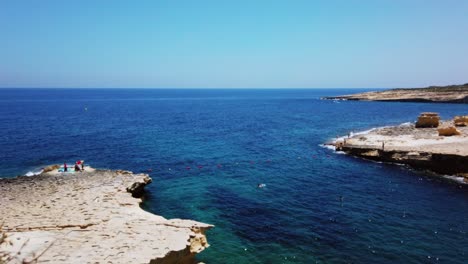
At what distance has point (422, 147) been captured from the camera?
170ft

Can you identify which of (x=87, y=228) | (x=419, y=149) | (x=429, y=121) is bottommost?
(x=87, y=228)

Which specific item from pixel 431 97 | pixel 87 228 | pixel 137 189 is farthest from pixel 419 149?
pixel 431 97

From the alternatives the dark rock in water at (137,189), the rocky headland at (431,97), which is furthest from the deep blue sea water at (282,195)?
the rocky headland at (431,97)

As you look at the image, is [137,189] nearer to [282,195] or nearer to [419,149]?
[282,195]

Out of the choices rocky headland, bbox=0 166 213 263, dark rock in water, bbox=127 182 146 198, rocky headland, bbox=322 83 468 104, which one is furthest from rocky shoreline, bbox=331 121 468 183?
rocky headland, bbox=322 83 468 104

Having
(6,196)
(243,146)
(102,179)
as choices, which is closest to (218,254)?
(102,179)

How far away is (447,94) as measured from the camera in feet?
515

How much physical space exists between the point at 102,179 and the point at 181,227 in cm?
1706

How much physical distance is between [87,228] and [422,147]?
152ft

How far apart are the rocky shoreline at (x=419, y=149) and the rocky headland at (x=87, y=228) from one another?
3525cm

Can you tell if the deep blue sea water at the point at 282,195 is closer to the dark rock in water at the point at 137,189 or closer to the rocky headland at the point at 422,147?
the dark rock in water at the point at 137,189

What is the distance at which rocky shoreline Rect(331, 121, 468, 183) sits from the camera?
4438 cm

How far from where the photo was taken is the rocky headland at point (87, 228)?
18.6 m

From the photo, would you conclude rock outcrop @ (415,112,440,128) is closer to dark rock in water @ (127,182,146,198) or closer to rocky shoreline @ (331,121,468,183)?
rocky shoreline @ (331,121,468,183)
